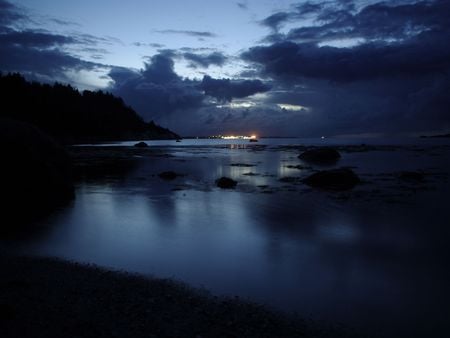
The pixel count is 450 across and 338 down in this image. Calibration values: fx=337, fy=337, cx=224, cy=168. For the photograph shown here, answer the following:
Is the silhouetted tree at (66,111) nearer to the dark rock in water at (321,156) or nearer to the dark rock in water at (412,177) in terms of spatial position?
the dark rock in water at (321,156)

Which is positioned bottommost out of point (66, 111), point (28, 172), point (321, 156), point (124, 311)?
point (124, 311)

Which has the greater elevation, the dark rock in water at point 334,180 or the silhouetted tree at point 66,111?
the silhouetted tree at point 66,111

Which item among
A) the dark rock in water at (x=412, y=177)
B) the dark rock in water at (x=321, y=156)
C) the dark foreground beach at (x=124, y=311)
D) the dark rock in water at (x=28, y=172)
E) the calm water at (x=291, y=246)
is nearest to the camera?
the dark foreground beach at (x=124, y=311)

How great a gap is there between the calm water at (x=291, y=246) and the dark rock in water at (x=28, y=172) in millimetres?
1704

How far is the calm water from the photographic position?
27.9 feet

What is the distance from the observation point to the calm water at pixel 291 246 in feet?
27.9

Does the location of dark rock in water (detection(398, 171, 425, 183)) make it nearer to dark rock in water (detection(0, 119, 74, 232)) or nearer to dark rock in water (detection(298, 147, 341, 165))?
dark rock in water (detection(298, 147, 341, 165))

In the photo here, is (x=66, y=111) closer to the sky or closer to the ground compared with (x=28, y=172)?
closer to the sky

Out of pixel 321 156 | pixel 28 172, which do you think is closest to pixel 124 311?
pixel 28 172

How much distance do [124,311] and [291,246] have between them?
25.0 feet

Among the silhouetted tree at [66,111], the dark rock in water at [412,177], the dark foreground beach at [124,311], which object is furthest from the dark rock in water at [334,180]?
the silhouetted tree at [66,111]

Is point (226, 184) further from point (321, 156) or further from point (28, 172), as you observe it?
point (321, 156)

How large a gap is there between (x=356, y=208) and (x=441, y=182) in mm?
16597

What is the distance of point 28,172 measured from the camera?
800 inches
